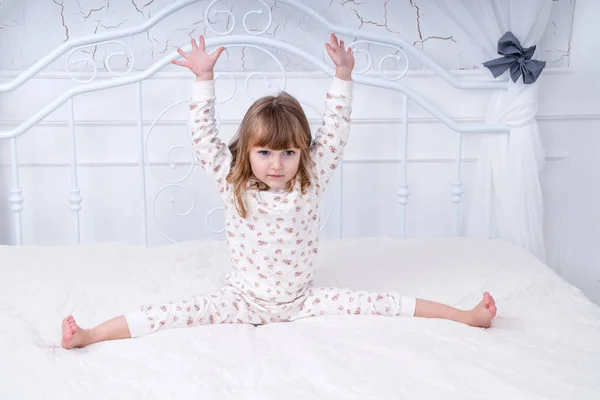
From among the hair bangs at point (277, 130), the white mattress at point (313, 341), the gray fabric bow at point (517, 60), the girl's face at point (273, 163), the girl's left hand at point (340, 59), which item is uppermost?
the gray fabric bow at point (517, 60)

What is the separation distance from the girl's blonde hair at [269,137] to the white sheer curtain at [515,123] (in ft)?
3.18

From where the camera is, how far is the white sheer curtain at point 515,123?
8.04ft

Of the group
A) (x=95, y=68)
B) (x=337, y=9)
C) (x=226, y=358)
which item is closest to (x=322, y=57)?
(x=337, y=9)

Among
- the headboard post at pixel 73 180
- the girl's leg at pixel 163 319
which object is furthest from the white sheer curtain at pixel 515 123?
the headboard post at pixel 73 180

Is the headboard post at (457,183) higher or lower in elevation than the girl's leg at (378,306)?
higher

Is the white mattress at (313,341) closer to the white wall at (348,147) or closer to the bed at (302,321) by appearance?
the bed at (302,321)

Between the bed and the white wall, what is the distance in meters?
0.06

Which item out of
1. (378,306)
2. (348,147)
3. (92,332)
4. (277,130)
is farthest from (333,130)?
(348,147)

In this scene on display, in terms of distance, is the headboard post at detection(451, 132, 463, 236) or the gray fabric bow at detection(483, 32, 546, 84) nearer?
the gray fabric bow at detection(483, 32, 546, 84)

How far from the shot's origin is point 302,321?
172cm

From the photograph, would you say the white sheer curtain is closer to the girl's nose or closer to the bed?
the bed

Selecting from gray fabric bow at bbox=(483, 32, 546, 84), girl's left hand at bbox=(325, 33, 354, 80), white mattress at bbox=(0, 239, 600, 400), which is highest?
gray fabric bow at bbox=(483, 32, 546, 84)

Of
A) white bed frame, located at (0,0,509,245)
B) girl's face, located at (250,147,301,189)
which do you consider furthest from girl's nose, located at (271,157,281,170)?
white bed frame, located at (0,0,509,245)

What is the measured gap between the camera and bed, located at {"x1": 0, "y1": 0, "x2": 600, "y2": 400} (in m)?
1.38
